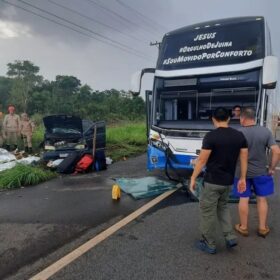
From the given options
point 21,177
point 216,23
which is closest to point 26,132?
point 21,177

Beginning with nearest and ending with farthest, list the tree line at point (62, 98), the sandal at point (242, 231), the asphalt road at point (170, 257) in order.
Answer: the asphalt road at point (170, 257), the sandal at point (242, 231), the tree line at point (62, 98)

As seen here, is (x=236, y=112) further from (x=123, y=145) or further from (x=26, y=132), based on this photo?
(x=26, y=132)

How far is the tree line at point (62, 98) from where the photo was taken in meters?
33.5

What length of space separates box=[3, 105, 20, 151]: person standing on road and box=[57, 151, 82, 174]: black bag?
387 cm

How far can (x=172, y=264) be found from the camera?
11.6ft

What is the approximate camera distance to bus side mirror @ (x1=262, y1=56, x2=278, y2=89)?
621 cm

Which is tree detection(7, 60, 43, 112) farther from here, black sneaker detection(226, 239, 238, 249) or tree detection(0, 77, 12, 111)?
black sneaker detection(226, 239, 238, 249)

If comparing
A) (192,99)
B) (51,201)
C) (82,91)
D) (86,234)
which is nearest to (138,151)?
(192,99)

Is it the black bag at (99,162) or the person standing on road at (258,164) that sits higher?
the person standing on road at (258,164)

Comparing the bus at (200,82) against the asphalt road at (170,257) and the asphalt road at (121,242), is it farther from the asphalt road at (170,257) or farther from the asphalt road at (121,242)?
the asphalt road at (170,257)

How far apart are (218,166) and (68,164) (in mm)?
6043

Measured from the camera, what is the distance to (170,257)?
146 inches

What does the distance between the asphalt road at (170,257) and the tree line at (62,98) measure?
27.5 m

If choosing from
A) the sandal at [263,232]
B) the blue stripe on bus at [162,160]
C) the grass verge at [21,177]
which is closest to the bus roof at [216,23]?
the blue stripe on bus at [162,160]
